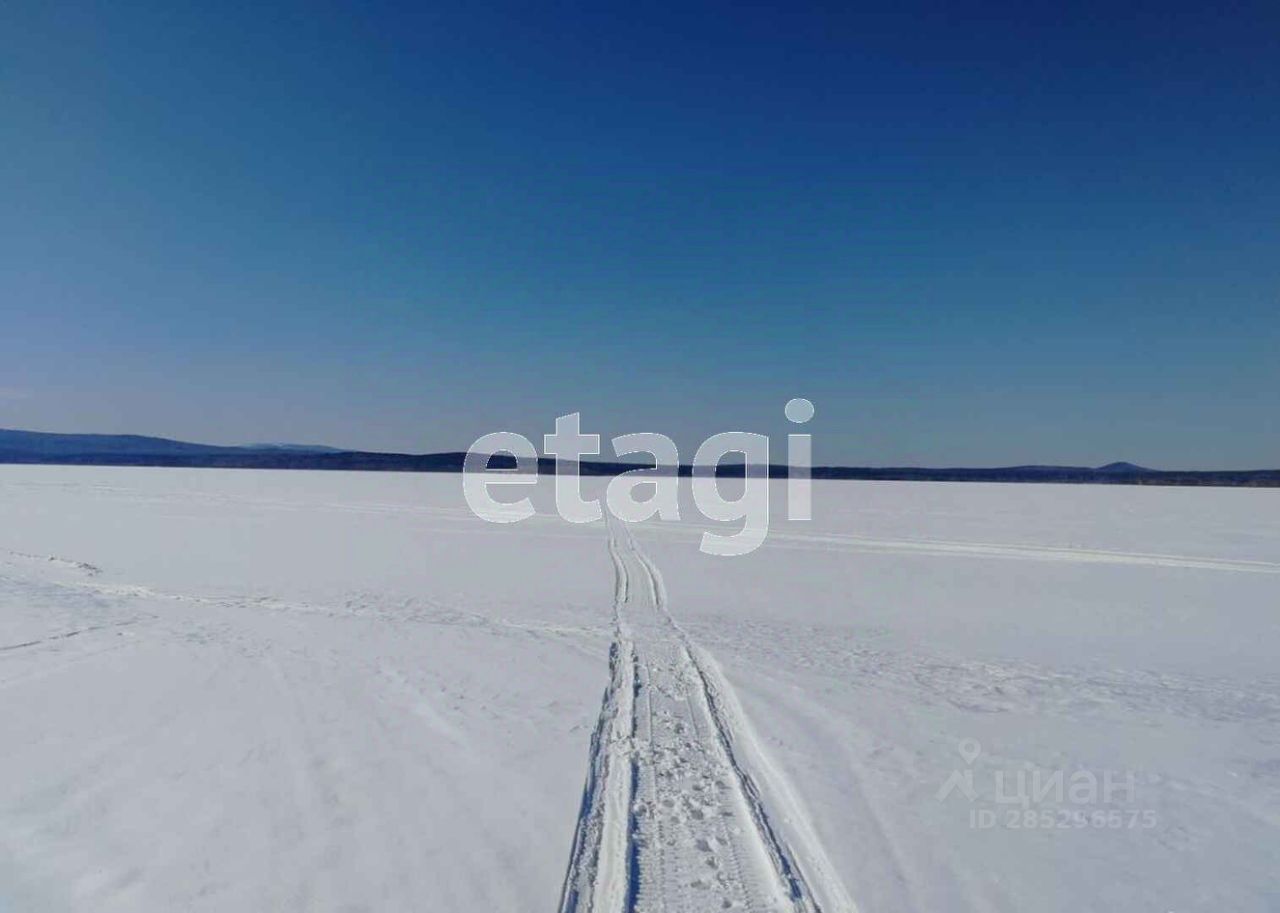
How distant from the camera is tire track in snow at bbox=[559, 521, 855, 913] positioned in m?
3.16

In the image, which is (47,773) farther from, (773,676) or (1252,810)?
(1252,810)

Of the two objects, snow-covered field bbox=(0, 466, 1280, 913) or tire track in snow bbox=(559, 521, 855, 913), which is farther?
snow-covered field bbox=(0, 466, 1280, 913)

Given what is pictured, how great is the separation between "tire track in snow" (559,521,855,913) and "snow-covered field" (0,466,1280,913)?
0.02 metres

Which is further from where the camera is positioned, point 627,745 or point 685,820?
point 627,745

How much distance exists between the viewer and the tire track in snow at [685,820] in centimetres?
316

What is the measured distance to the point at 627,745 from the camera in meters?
Answer: 4.86

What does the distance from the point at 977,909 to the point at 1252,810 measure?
7.56 feet

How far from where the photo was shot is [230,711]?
5.35 metres

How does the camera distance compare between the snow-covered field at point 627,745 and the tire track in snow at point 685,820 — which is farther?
the snow-covered field at point 627,745

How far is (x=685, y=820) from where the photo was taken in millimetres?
3768

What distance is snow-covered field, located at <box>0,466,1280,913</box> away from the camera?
3.33m

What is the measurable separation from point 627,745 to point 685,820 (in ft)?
3.74

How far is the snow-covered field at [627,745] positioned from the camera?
10.9 ft

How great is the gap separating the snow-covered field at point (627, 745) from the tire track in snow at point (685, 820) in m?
0.02
